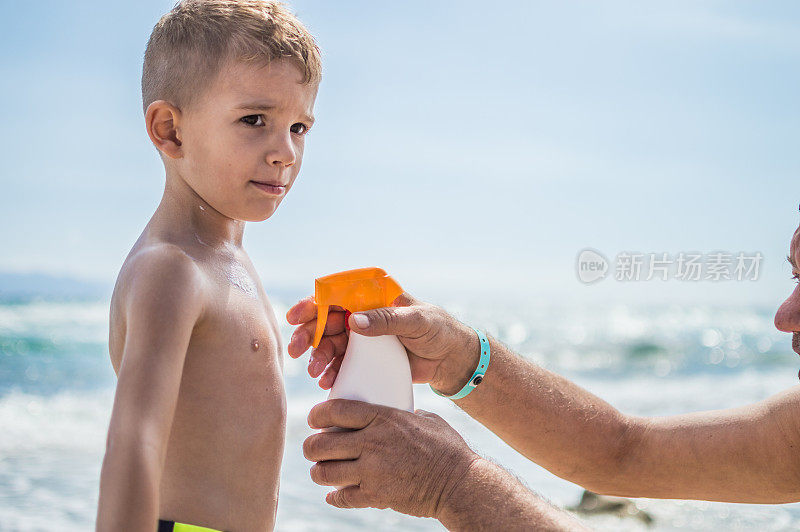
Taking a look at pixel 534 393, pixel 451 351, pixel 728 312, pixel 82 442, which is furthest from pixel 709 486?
pixel 728 312

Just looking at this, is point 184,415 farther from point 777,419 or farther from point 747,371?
point 747,371

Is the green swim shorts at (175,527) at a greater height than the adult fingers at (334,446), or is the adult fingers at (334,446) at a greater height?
the adult fingers at (334,446)

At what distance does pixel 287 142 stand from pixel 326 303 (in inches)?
15.5

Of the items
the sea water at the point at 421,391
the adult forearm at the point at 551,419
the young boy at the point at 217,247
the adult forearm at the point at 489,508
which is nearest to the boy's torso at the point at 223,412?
the young boy at the point at 217,247

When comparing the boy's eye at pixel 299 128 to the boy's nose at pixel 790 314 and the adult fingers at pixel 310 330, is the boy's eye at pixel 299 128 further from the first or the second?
the boy's nose at pixel 790 314

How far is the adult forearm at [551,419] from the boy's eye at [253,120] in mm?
1059

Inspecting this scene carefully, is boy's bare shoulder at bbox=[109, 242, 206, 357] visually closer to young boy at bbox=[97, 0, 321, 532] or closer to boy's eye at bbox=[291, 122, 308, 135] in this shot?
young boy at bbox=[97, 0, 321, 532]

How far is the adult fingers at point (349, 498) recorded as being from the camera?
1.79m

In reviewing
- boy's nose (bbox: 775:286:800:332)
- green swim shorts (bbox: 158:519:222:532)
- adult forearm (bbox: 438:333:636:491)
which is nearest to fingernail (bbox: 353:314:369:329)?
green swim shorts (bbox: 158:519:222:532)

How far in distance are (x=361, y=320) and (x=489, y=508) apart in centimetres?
56

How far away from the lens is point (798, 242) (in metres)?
2.34

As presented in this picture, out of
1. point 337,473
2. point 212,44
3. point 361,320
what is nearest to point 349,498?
point 337,473

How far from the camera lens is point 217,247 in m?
1.87

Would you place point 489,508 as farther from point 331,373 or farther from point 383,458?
point 331,373
